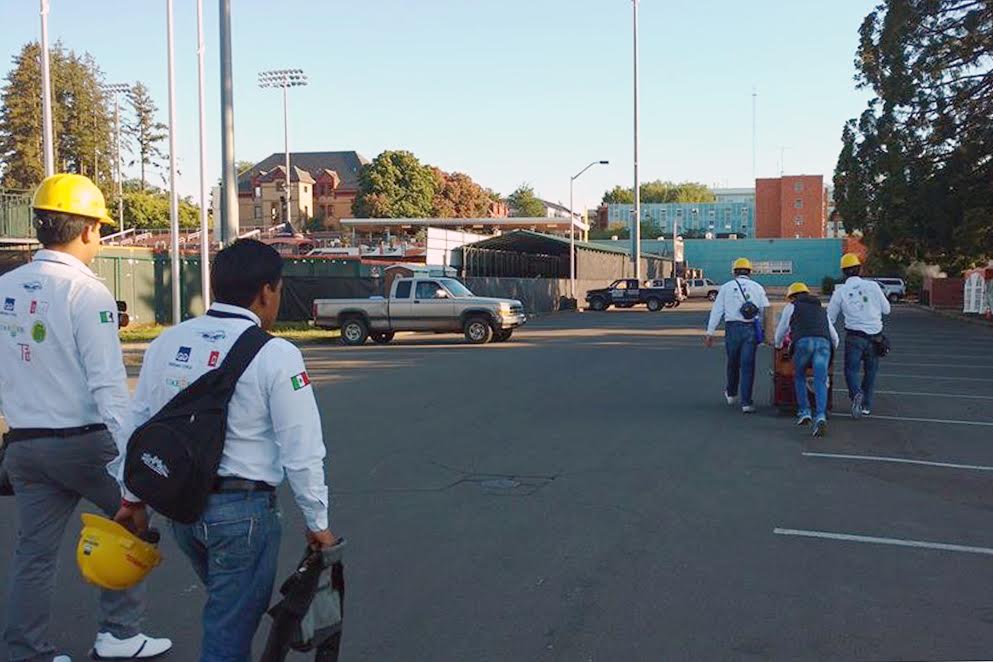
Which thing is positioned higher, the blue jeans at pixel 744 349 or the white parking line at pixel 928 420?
the blue jeans at pixel 744 349

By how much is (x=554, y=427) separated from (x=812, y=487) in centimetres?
370

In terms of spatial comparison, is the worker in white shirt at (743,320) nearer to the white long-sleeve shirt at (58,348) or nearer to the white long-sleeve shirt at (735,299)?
the white long-sleeve shirt at (735,299)

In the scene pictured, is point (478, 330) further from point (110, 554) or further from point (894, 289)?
point (894, 289)

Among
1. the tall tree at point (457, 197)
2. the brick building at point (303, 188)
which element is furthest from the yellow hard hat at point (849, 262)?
the brick building at point (303, 188)

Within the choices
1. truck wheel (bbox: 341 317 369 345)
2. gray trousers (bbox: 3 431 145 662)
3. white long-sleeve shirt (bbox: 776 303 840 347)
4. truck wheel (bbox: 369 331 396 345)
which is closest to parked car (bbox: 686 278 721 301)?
truck wheel (bbox: 369 331 396 345)

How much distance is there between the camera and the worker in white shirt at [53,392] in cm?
409

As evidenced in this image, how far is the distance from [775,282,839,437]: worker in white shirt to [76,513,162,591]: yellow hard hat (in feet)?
28.5

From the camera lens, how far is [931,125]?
35.2 metres

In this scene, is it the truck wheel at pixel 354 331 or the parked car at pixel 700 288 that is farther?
the parked car at pixel 700 288

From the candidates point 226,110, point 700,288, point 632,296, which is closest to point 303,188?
point 700,288

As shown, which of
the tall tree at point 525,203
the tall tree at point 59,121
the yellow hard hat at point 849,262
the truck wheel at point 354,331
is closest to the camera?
the yellow hard hat at point 849,262

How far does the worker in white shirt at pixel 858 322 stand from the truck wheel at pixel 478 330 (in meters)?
14.6

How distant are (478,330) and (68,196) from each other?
72.7ft

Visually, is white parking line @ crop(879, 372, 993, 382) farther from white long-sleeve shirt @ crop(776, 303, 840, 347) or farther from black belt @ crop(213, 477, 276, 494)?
black belt @ crop(213, 477, 276, 494)
